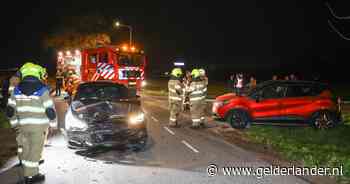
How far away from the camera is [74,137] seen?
9148mm

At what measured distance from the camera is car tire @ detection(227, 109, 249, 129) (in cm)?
1358

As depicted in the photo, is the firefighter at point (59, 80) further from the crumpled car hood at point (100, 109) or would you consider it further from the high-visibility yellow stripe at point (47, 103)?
the high-visibility yellow stripe at point (47, 103)

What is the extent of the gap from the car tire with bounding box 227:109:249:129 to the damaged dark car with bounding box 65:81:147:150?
4432 millimetres

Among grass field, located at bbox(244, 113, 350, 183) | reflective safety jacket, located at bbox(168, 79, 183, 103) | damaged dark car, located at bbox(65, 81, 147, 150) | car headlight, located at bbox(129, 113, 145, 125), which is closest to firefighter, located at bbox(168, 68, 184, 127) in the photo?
reflective safety jacket, located at bbox(168, 79, 183, 103)

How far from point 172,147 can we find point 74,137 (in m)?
2.36

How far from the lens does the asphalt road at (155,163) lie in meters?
7.26

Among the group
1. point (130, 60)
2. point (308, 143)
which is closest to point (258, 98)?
point (308, 143)

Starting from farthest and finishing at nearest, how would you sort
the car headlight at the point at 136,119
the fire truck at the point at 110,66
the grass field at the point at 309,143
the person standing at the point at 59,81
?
1. the person standing at the point at 59,81
2. the fire truck at the point at 110,66
3. the car headlight at the point at 136,119
4. the grass field at the point at 309,143

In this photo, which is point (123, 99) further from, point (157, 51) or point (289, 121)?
point (157, 51)

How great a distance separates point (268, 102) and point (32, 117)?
323 inches

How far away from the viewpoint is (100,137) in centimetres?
909

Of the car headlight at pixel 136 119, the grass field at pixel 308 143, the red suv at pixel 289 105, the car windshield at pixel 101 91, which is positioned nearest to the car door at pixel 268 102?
the red suv at pixel 289 105

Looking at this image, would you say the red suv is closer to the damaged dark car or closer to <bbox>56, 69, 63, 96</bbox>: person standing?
the damaged dark car

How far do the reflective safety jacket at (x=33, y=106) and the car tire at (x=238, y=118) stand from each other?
302 inches
